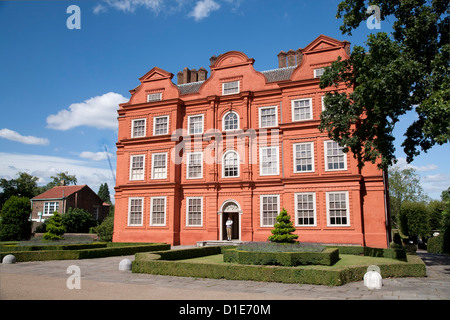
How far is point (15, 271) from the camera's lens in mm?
14367

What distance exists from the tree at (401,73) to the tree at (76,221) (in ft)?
124

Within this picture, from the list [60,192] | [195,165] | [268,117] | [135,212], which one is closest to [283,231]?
[268,117]

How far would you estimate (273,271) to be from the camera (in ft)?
39.6

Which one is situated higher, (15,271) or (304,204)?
(304,204)

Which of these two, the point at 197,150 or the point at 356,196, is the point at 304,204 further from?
the point at 197,150

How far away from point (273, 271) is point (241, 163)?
1542cm

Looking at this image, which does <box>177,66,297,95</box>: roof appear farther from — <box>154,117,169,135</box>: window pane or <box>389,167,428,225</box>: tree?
<box>389,167,428,225</box>: tree

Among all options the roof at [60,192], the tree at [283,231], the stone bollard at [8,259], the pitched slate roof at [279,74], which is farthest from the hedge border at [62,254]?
the roof at [60,192]

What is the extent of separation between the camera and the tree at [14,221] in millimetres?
37438

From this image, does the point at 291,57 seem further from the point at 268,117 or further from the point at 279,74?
the point at 268,117

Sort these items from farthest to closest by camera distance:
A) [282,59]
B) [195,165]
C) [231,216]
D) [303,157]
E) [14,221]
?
[14,221] → [282,59] → [195,165] → [231,216] → [303,157]

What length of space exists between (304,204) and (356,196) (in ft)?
11.6

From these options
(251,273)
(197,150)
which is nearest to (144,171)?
(197,150)

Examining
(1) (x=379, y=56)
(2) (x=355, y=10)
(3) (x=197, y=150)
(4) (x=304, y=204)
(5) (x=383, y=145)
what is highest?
(2) (x=355, y=10)
